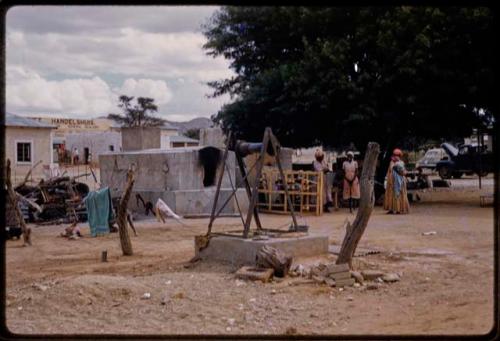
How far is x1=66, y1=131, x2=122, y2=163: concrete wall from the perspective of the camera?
50.3 m

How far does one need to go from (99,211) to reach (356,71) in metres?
7.93

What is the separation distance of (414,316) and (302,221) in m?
9.35

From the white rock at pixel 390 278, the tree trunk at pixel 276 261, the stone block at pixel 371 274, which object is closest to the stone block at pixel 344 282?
the stone block at pixel 371 274

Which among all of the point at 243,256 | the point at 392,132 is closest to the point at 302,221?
the point at 392,132

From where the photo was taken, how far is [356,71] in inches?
769

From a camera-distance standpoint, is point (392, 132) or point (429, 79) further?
point (392, 132)

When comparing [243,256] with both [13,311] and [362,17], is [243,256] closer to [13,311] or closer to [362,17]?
[13,311]

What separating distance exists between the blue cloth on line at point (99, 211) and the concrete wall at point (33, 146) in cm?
2145

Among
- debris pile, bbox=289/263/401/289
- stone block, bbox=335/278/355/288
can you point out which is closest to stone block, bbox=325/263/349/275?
debris pile, bbox=289/263/401/289

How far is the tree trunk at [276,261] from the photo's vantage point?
9402 millimetres

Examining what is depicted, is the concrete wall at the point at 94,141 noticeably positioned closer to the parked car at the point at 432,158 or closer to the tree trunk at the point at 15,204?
the parked car at the point at 432,158

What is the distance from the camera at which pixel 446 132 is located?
20.4 metres

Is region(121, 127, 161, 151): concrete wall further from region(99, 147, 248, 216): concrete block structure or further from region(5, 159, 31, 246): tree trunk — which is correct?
region(5, 159, 31, 246): tree trunk

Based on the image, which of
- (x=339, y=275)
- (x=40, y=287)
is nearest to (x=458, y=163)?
(x=339, y=275)
